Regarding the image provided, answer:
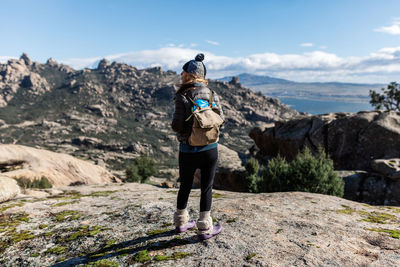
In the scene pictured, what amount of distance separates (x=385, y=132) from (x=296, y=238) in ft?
96.0

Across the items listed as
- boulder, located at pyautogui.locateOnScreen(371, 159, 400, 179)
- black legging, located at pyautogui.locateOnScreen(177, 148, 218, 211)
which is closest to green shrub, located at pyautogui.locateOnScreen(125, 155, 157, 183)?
boulder, located at pyautogui.locateOnScreen(371, 159, 400, 179)

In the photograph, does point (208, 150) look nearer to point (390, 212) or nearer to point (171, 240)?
point (171, 240)

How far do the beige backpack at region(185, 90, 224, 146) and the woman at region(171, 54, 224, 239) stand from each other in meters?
0.17

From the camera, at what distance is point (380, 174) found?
68.8 ft

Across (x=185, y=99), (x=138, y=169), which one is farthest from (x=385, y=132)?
(x=138, y=169)

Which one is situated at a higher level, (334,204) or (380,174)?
(334,204)

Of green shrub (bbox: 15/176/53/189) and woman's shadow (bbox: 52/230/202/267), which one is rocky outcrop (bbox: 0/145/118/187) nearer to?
green shrub (bbox: 15/176/53/189)

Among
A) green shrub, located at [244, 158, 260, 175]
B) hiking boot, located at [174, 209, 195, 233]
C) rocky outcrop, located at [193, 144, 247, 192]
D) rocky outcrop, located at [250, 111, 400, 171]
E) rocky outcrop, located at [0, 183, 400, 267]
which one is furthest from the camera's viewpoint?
rocky outcrop, located at [193, 144, 247, 192]

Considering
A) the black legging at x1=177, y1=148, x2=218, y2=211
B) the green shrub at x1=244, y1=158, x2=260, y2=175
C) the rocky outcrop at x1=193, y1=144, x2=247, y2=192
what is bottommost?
the rocky outcrop at x1=193, y1=144, x2=247, y2=192

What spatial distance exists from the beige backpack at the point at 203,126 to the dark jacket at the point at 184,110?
134 millimetres

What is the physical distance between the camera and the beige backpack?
543 centimetres

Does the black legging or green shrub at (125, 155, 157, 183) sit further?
green shrub at (125, 155, 157, 183)

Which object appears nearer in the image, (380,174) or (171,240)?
(171,240)

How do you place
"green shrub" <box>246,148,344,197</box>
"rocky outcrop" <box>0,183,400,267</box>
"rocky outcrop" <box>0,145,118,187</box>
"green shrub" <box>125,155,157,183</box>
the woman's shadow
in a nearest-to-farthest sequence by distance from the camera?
"rocky outcrop" <box>0,183,400,267</box> < the woman's shadow < "green shrub" <box>246,148,344,197</box> < "rocky outcrop" <box>0,145,118,187</box> < "green shrub" <box>125,155,157,183</box>
